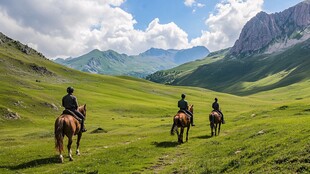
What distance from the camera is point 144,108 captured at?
381ft

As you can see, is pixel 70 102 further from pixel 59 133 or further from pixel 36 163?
pixel 36 163

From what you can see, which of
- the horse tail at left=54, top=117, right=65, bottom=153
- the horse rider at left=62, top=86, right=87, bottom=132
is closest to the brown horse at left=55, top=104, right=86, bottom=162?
the horse tail at left=54, top=117, right=65, bottom=153

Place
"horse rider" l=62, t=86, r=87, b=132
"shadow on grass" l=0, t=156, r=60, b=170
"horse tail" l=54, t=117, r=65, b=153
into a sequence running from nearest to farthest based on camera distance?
"horse tail" l=54, t=117, r=65, b=153 < "shadow on grass" l=0, t=156, r=60, b=170 < "horse rider" l=62, t=86, r=87, b=132

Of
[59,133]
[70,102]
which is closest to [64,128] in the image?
[59,133]

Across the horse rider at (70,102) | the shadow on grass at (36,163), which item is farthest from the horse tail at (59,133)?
the horse rider at (70,102)

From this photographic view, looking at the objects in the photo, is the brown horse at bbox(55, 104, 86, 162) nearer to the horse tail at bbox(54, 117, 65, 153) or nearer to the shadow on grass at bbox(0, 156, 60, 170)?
the horse tail at bbox(54, 117, 65, 153)

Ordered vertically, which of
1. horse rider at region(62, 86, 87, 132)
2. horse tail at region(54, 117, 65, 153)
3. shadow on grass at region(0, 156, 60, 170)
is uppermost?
horse rider at region(62, 86, 87, 132)

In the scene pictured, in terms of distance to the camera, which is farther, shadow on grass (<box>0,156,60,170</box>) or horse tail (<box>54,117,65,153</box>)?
shadow on grass (<box>0,156,60,170</box>)

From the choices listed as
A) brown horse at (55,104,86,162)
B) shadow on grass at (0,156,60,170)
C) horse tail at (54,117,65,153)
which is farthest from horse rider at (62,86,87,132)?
shadow on grass at (0,156,60,170)

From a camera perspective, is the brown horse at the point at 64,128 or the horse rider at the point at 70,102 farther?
the horse rider at the point at 70,102

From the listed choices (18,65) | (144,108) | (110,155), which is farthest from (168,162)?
(18,65)

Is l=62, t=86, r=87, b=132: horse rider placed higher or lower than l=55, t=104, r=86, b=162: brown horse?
higher

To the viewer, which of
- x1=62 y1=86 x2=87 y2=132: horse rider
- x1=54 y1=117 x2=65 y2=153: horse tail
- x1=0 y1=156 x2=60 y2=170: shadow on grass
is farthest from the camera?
x1=62 y1=86 x2=87 y2=132: horse rider

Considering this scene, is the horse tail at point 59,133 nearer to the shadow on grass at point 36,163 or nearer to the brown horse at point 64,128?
the brown horse at point 64,128
